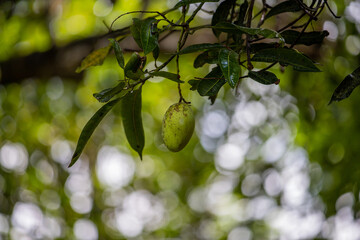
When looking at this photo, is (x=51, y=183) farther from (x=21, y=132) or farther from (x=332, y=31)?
(x=332, y=31)

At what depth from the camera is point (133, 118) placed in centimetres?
84

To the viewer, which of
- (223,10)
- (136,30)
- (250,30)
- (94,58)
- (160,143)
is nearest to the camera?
(250,30)

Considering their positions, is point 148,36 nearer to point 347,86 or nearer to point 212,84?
point 212,84

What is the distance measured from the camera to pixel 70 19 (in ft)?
9.23

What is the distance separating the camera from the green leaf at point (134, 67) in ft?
2.34

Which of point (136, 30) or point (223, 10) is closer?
point (136, 30)

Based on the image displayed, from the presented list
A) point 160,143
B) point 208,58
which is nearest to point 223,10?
point 208,58

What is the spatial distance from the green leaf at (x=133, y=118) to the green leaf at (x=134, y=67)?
5 cm

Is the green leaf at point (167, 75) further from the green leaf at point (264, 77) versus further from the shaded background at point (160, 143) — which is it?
the shaded background at point (160, 143)

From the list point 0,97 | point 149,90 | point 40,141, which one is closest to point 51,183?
point 40,141

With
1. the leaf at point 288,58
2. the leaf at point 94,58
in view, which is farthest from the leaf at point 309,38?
the leaf at point 94,58

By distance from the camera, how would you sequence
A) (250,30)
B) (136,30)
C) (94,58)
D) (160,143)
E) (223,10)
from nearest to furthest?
(250,30) → (136,30) → (223,10) → (94,58) → (160,143)

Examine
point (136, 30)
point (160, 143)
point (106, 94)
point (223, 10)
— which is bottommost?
point (106, 94)

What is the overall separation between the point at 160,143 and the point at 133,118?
102 inches
